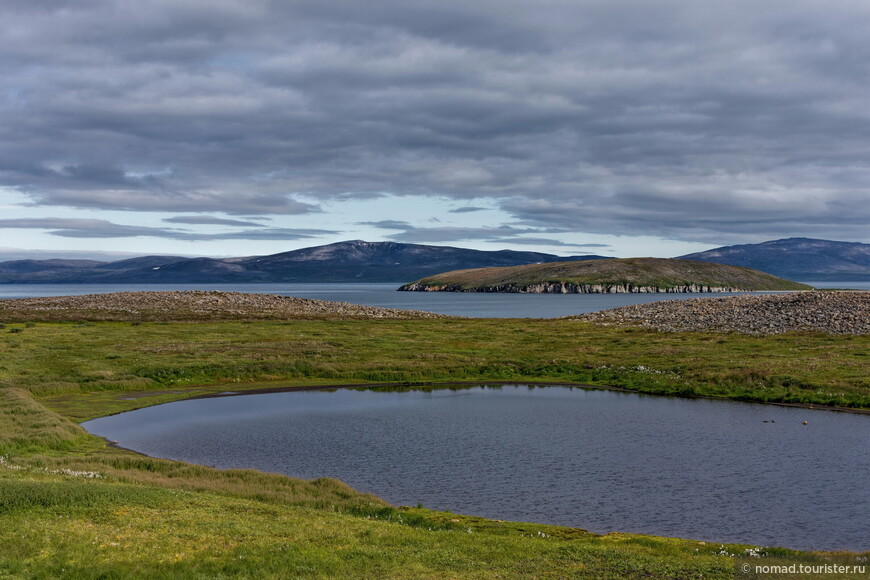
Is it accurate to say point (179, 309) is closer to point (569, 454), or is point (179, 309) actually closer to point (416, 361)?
point (416, 361)

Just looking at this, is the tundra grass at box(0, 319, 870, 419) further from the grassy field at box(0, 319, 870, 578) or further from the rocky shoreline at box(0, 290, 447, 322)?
the rocky shoreline at box(0, 290, 447, 322)

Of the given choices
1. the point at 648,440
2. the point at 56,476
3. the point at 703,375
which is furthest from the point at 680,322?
the point at 56,476

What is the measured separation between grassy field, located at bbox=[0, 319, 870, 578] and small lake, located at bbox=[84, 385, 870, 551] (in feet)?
10.5

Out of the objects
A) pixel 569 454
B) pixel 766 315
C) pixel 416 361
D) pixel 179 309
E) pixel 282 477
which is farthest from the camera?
pixel 179 309

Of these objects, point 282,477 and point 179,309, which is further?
point 179,309

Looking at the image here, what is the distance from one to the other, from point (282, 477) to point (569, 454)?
1572cm

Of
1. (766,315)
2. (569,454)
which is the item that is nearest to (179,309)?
(766,315)

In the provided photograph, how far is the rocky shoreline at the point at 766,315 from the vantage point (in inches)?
3701

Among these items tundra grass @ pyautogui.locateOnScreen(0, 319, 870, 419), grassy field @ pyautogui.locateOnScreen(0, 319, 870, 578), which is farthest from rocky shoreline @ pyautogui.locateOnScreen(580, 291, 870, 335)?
grassy field @ pyautogui.locateOnScreen(0, 319, 870, 578)

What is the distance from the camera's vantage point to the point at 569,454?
37844 mm

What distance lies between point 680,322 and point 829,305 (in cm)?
2159

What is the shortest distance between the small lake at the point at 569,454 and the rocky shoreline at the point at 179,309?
239ft

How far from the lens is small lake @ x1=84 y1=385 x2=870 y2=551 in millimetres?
27984

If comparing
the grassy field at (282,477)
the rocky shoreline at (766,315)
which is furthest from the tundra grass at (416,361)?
the rocky shoreline at (766,315)
